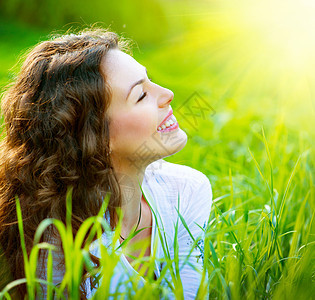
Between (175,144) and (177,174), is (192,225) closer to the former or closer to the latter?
(177,174)

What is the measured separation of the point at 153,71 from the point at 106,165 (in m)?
3.12

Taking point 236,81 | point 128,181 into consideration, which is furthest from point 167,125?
point 236,81

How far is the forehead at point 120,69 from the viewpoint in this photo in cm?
141

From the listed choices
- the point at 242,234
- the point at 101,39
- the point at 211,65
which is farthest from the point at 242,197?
the point at 211,65

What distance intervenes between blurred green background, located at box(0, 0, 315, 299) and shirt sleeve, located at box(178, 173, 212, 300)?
7 cm

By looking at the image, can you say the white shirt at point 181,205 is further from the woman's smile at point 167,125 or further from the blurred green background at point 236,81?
the woman's smile at point 167,125

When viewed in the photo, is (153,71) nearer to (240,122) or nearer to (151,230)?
(240,122)

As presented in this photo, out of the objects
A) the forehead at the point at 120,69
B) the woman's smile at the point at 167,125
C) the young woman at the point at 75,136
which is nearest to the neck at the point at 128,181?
the young woman at the point at 75,136

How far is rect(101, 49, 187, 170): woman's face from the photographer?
4.55ft

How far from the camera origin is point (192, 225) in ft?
5.33

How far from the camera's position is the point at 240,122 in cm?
302

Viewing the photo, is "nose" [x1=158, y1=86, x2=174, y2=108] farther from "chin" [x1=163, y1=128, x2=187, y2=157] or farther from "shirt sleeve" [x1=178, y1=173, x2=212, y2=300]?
"shirt sleeve" [x1=178, y1=173, x2=212, y2=300]

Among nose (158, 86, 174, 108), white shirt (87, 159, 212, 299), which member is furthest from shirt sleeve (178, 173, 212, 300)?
nose (158, 86, 174, 108)

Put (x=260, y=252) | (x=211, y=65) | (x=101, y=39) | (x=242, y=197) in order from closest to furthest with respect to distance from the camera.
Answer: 1. (x=260, y=252)
2. (x=101, y=39)
3. (x=242, y=197)
4. (x=211, y=65)
